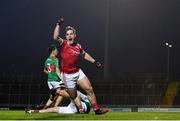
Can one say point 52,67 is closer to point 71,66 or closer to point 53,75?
point 53,75

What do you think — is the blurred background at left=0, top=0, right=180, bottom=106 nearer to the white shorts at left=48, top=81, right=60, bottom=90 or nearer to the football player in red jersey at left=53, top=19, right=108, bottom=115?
the white shorts at left=48, top=81, right=60, bottom=90

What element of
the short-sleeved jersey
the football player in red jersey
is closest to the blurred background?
the short-sleeved jersey

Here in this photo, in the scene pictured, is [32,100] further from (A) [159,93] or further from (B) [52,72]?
(B) [52,72]

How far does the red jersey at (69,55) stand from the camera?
29.3ft

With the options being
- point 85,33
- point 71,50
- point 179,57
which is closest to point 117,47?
point 85,33

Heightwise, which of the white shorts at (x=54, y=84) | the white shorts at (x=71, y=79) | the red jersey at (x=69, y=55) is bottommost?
the white shorts at (x=54, y=84)

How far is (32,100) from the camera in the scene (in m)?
26.1

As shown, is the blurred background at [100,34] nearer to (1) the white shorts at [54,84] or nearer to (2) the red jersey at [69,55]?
(1) the white shorts at [54,84]

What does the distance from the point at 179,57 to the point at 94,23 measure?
21.6 ft

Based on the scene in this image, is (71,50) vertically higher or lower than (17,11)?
lower

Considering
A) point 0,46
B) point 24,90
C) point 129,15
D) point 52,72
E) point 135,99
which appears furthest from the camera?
point 0,46

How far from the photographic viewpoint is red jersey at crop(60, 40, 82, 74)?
8.93 metres

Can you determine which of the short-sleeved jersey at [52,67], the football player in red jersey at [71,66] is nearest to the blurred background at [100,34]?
the short-sleeved jersey at [52,67]

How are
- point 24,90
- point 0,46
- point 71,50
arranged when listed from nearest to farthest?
point 71,50
point 24,90
point 0,46
